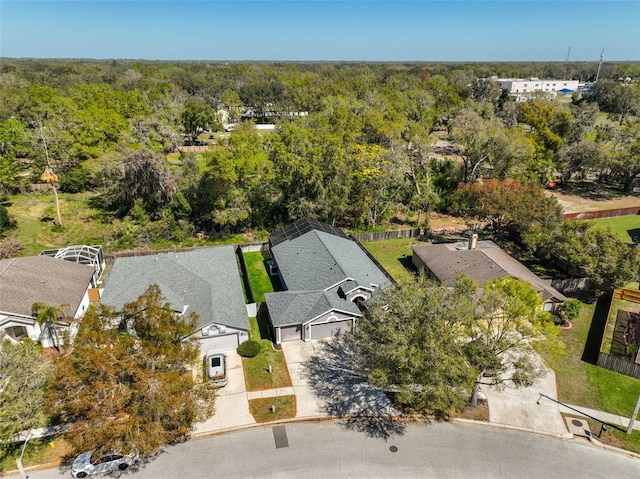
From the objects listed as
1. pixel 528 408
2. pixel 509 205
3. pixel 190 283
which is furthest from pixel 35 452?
pixel 509 205

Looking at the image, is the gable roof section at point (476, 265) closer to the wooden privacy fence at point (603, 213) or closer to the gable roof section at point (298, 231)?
the gable roof section at point (298, 231)

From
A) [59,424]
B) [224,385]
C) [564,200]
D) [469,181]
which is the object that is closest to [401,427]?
[224,385]

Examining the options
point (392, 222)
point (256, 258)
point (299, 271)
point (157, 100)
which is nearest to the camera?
point (299, 271)

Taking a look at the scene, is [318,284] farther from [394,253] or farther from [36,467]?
[36,467]

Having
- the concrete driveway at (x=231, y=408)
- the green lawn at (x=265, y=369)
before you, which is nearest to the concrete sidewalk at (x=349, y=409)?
the concrete driveway at (x=231, y=408)

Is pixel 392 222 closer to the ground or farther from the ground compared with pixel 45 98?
closer to the ground

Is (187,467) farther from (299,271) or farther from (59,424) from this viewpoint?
(299,271)

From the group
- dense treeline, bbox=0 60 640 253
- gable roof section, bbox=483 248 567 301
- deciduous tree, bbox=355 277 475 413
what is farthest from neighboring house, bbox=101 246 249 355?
gable roof section, bbox=483 248 567 301
